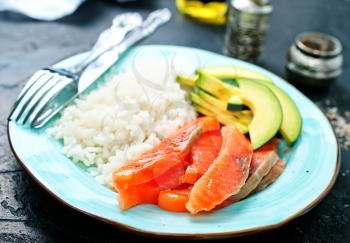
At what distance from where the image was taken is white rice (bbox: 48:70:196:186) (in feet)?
4.24

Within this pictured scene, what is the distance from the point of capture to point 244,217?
1.12m

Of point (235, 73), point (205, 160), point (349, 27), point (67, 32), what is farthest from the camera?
point (349, 27)

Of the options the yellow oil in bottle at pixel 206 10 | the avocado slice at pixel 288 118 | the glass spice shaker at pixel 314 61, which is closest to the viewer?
the avocado slice at pixel 288 118

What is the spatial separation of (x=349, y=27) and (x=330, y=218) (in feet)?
4.54

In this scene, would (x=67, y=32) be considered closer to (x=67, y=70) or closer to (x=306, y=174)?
(x=67, y=70)

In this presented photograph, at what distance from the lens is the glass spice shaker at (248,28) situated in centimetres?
190

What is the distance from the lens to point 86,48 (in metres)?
2.02

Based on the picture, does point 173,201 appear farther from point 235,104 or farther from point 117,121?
point 235,104

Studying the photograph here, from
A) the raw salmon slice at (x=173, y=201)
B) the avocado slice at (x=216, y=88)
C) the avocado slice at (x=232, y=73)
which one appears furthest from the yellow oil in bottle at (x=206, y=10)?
the raw salmon slice at (x=173, y=201)

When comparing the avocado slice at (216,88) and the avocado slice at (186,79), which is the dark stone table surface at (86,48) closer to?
the avocado slice at (216,88)

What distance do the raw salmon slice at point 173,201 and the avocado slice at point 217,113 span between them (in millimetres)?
361

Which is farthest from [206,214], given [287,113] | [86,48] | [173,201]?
[86,48]

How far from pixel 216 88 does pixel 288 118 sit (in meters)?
0.23

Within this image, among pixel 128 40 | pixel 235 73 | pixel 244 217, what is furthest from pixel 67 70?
pixel 244 217
